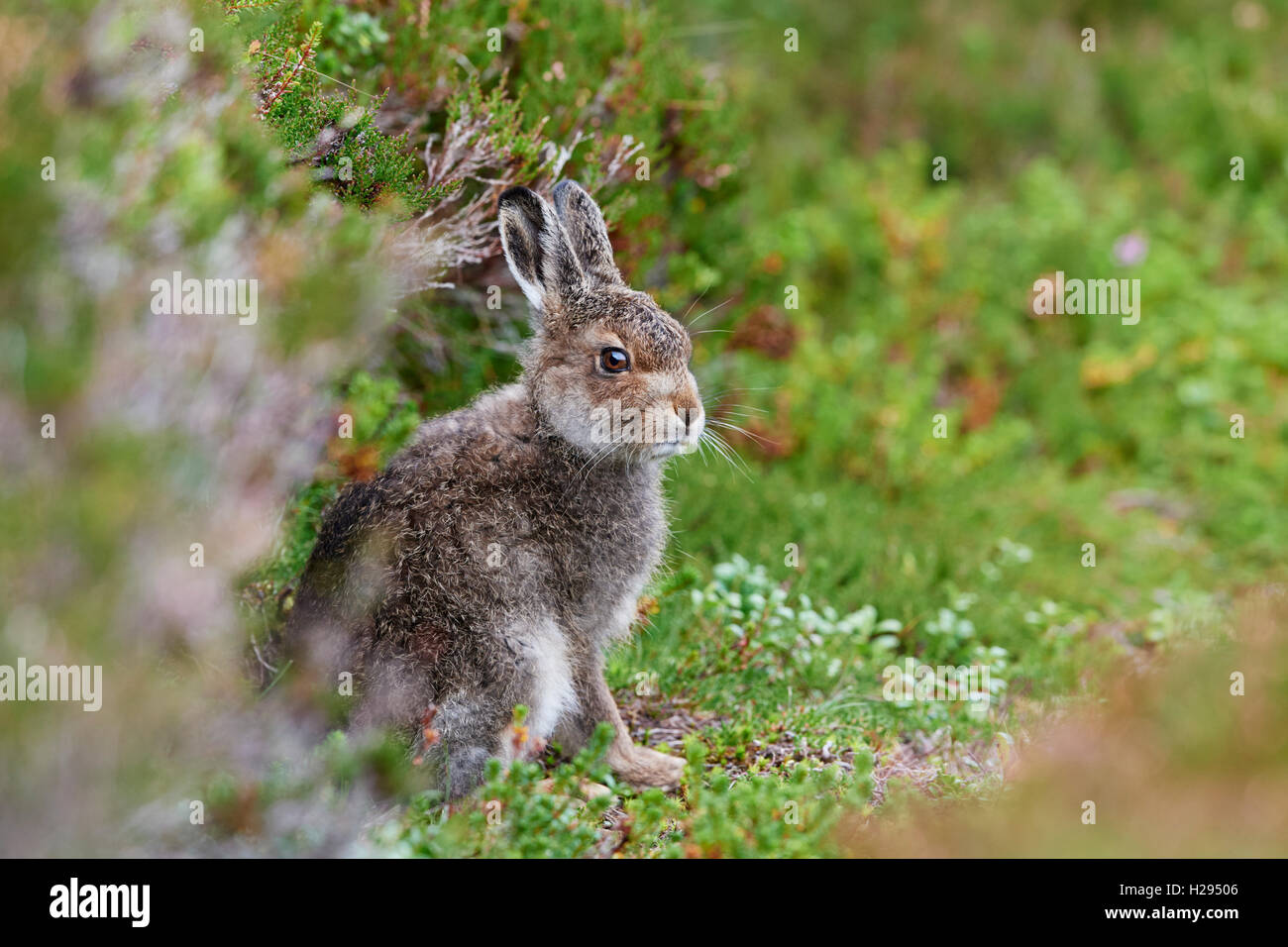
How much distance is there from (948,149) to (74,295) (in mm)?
12363

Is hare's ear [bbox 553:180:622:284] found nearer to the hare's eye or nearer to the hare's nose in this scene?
the hare's eye

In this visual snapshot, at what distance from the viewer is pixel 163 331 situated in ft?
11.9

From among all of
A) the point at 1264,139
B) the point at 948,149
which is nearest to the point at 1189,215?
the point at 1264,139

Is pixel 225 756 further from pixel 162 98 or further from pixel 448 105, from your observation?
pixel 448 105

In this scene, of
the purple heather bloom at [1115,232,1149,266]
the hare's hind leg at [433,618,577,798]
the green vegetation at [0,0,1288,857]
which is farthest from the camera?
the purple heather bloom at [1115,232,1149,266]

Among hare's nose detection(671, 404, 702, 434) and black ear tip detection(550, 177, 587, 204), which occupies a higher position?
black ear tip detection(550, 177, 587, 204)

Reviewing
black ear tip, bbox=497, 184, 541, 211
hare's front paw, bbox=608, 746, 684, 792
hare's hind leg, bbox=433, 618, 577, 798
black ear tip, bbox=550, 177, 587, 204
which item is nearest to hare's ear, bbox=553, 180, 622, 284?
black ear tip, bbox=550, 177, 587, 204

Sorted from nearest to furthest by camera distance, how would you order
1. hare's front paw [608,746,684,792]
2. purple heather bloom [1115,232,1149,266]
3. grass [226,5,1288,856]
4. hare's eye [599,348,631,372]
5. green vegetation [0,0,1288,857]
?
1. green vegetation [0,0,1288,857]
2. hare's eye [599,348,631,372]
3. hare's front paw [608,746,684,792]
4. grass [226,5,1288,856]
5. purple heather bloom [1115,232,1149,266]

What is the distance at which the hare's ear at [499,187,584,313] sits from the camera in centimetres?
562

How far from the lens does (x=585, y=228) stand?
5938 mm

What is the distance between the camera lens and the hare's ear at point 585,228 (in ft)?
19.4

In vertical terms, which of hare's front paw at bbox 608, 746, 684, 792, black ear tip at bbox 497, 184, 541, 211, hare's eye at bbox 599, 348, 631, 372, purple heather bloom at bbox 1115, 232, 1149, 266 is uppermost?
purple heather bloom at bbox 1115, 232, 1149, 266

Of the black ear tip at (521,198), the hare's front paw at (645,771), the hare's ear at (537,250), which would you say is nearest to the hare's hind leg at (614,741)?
the hare's front paw at (645,771)
